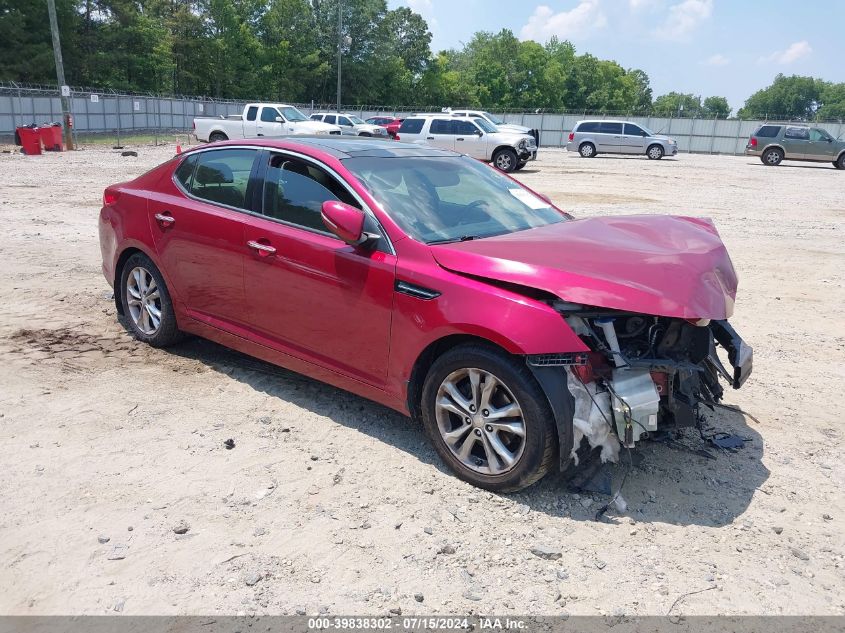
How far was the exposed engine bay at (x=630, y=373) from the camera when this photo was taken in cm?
332

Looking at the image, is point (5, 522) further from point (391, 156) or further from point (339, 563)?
point (391, 156)

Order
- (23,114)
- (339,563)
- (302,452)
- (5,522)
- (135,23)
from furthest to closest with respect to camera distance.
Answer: (135,23) < (23,114) < (302,452) < (5,522) < (339,563)

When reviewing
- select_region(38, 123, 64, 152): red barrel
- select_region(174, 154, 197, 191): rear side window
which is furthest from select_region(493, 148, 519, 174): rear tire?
select_region(174, 154, 197, 191): rear side window

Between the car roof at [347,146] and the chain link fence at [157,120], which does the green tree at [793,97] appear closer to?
the chain link fence at [157,120]

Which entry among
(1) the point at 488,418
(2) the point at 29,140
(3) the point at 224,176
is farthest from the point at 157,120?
(1) the point at 488,418

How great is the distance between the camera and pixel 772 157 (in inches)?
1281

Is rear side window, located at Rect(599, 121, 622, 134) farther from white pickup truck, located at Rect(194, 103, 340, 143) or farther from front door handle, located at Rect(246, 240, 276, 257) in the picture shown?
front door handle, located at Rect(246, 240, 276, 257)

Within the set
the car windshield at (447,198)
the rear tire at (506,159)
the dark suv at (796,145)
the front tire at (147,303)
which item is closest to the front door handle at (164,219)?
the front tire at (147,303)

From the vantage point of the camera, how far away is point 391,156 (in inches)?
179

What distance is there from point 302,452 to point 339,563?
3.46ft

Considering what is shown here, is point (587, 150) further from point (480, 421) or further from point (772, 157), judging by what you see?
point (480, 421)

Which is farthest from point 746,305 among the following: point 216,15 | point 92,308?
point 216,15

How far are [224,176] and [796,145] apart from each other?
3319 cm

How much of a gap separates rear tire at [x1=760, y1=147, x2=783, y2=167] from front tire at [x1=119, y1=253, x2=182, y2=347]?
33.3 meters
